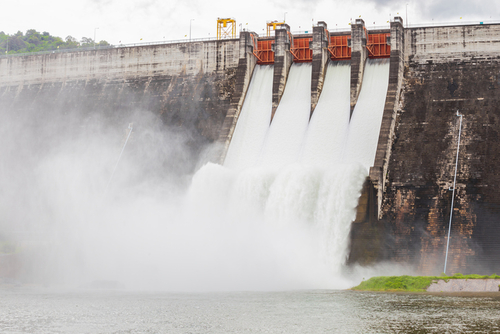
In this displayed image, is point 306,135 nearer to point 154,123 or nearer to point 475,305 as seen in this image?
point 154,123

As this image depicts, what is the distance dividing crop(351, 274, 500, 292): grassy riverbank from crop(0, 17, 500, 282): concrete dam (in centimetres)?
193

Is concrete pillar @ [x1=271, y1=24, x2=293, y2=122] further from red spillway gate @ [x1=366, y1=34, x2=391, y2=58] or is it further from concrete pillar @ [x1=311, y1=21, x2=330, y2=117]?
red spillway gate @ [x1=366, y1=34, x2=391, y2=58]

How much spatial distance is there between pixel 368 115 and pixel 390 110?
1801 millimetres

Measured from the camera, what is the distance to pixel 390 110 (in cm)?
3350

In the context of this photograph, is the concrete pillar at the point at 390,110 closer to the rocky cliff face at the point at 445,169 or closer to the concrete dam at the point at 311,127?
the concrete dam at the point at 311,127

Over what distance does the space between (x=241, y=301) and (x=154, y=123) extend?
70.8 ft

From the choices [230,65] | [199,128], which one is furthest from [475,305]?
[230,65]

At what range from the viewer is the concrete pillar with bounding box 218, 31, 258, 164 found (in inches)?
1474

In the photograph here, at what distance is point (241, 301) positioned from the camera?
22.4 m

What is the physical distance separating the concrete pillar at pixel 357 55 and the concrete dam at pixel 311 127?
8 centimetres

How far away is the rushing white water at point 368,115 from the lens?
33406 millimetres

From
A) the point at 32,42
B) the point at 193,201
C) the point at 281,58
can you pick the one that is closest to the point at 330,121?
the point at 281,58

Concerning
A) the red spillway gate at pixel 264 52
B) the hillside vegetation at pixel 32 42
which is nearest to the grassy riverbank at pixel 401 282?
the red spillway gate at pixel 264 52

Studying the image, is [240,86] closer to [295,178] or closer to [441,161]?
[295,178]
